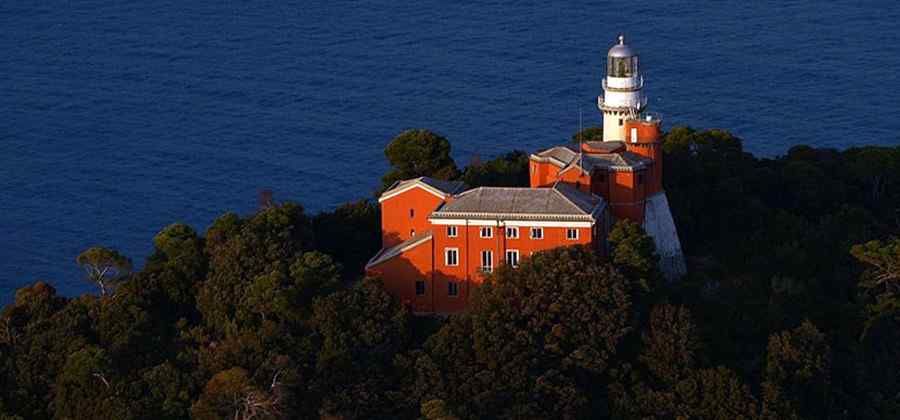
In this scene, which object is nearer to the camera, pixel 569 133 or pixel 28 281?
pixel 28 281

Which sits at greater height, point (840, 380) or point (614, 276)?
point (614, 276)

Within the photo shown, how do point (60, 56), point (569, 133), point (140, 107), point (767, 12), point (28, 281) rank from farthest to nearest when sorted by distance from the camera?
point (767, 12), point (60, 56), point (140, 107), point (569, 133), point (28, 281)

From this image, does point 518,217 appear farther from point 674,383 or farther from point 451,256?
point 674,383

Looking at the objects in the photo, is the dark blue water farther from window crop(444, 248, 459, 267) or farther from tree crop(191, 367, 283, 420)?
window crop(444, 248, 459, 267)

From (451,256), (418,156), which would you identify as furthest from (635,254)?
(418,156)

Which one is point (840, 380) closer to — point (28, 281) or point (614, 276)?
point (614, 276)

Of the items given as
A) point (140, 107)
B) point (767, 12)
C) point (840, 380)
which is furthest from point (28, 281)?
point (767, 12)
